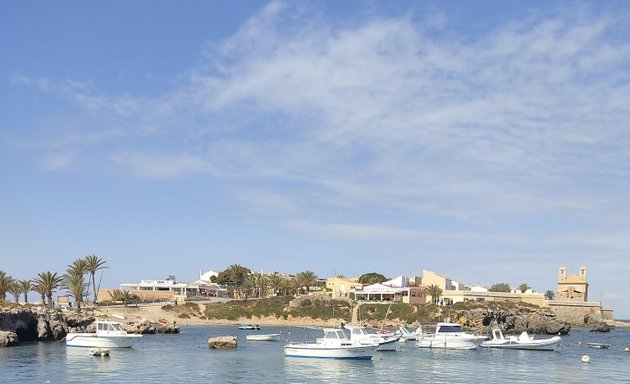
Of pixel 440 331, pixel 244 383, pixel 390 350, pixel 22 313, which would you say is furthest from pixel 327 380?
pixel 22 313

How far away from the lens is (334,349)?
197 ft

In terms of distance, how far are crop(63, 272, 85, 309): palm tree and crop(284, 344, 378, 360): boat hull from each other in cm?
6894

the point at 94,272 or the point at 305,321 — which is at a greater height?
the point at 94,272

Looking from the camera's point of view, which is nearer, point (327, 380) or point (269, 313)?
point (327, 380)

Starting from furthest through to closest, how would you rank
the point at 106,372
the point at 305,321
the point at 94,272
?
the point at 305,321 → the point at 94,272 → the point at 106,372

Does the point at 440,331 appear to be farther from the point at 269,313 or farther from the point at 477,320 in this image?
the point at 269,313

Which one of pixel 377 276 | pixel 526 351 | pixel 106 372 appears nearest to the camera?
pixel 106 372

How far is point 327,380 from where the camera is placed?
4791cm

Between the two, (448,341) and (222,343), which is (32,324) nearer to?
(222,343)

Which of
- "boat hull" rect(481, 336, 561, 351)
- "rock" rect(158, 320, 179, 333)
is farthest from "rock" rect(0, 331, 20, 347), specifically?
"boat hull" rect(481, 336, 561, 351)

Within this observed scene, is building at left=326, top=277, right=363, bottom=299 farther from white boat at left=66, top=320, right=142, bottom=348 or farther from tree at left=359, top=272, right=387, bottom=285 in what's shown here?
white boat at left=66, top=320, right=142, bottom=348

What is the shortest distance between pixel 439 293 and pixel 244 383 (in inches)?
4421

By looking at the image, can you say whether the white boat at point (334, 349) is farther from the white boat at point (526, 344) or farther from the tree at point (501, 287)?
the tree at point (501, 287)

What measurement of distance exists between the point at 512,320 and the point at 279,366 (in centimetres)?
8100
